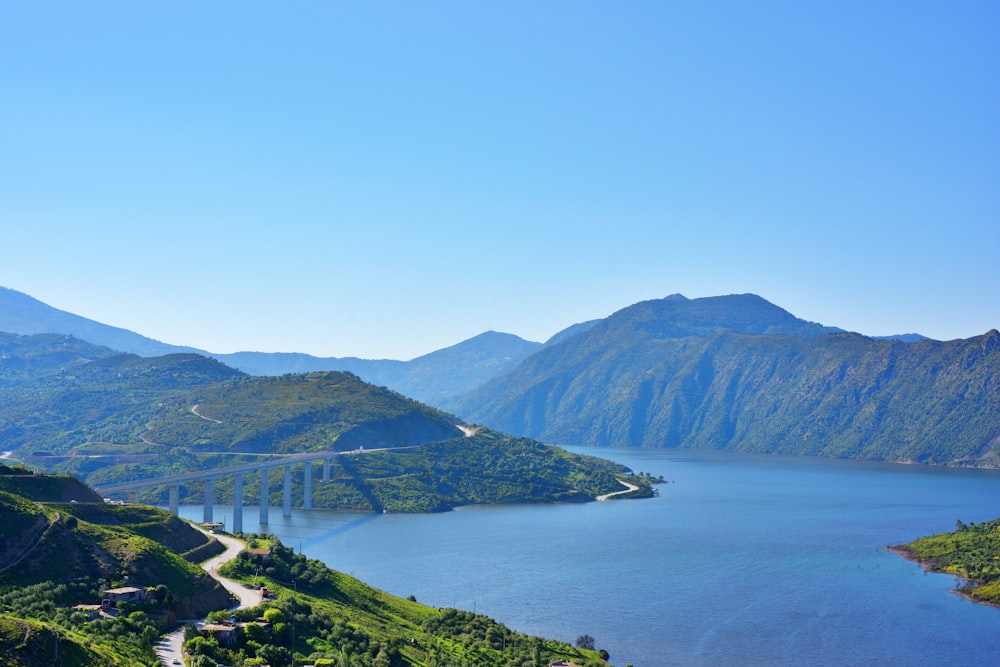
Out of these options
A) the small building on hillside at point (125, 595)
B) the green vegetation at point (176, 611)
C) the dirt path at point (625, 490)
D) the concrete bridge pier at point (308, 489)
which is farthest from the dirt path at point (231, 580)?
the dirt path at point (625, 490)

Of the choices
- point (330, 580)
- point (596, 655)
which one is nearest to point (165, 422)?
point (330, 580)

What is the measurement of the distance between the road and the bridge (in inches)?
827

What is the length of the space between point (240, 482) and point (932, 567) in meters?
73.6

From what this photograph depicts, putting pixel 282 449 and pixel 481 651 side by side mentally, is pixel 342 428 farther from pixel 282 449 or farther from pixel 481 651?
pixel 481 651

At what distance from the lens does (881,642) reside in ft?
226

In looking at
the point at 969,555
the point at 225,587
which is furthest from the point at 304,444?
the point at 225,587

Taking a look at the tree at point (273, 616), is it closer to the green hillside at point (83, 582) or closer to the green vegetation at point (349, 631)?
the green vegetation at point (349, 631)

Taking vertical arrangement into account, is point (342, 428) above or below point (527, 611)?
above

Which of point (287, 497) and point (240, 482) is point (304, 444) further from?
point (240, 482)

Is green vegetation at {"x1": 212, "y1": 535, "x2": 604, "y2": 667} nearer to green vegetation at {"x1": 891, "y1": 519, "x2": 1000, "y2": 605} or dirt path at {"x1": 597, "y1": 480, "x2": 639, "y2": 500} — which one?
green vegetation at {"x1": 891, "y1": 519, "x2": 1000, "y2": 605}

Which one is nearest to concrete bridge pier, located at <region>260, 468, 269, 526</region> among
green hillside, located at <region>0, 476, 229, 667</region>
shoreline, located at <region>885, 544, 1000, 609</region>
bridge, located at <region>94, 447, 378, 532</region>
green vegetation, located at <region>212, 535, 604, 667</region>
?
bridge, located at <region>94, 447, 378, 532</region>

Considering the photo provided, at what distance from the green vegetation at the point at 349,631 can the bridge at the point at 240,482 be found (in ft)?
88.0

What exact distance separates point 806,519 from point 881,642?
6140cm

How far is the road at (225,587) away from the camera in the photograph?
41.7 m
